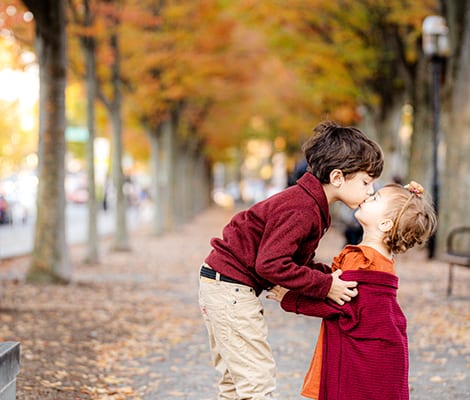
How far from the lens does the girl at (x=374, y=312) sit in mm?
3469

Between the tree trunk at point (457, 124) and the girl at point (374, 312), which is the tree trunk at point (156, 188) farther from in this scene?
the girl at point (374, 312)

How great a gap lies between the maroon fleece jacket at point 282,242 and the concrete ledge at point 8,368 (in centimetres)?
115

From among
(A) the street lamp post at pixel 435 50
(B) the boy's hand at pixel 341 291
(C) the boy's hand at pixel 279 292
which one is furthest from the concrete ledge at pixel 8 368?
(A) the street lamp post at pixel 435 50

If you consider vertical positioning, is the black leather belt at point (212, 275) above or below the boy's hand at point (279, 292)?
above

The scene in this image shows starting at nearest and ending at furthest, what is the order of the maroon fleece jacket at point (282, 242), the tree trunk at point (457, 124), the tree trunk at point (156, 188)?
the maroon fleece jacket at point (282, 242)
the tree trunk at point (457, 124)
the tree trunk at point (156, 188)

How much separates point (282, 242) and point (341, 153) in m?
0.46

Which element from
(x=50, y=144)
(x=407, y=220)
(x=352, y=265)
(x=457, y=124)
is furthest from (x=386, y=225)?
(x=457, y=124)

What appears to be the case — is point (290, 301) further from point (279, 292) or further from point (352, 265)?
point (352, 265)

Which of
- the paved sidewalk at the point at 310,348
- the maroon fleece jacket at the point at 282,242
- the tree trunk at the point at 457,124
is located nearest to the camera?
the maroon fleece jacket at the point at 282,242

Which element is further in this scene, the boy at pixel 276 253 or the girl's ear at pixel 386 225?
the girl's ear at pixel 386 225

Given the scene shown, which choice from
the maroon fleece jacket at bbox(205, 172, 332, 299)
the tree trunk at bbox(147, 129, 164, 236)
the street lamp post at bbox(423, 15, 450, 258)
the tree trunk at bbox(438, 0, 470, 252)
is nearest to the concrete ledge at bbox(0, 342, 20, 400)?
the maroon fleece jacket at bbox(205, 172, 332, 299)

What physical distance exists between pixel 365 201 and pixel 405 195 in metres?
0.17

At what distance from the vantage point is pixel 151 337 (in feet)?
26.8

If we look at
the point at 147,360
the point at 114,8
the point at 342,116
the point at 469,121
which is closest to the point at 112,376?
the point at 147,360
